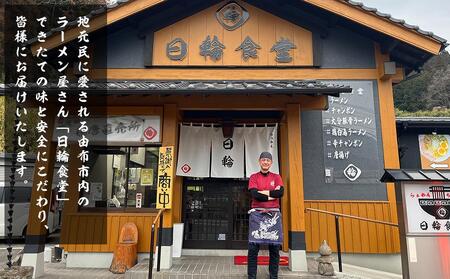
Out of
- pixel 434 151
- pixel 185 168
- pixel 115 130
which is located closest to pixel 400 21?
pixel 434 151

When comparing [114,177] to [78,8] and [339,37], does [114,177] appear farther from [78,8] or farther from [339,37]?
[78,8]

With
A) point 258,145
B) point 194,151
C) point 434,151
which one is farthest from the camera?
point 434,151

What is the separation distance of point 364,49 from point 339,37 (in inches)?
24.7

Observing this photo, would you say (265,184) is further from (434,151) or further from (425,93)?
(425,93)

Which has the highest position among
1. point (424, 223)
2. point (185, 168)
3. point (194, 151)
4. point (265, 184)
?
point (194, 151)

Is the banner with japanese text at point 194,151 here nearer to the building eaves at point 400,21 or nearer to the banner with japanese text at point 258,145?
the banner with japanese text at point 258,145

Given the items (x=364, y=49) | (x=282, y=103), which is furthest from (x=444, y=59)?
(x=282, y=103)

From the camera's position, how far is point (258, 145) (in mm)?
7227

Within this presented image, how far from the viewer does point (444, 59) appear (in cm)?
3494

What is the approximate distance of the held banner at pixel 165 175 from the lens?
20.5 feet

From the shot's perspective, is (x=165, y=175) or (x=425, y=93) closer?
(x=165, y=175)

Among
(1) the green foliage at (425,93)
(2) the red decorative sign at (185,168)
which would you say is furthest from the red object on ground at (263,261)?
(1) the green foliage at (425,93)

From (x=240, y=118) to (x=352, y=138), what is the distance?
2.50 m

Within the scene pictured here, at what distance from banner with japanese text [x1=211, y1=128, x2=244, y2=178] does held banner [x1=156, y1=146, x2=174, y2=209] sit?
1150mm
